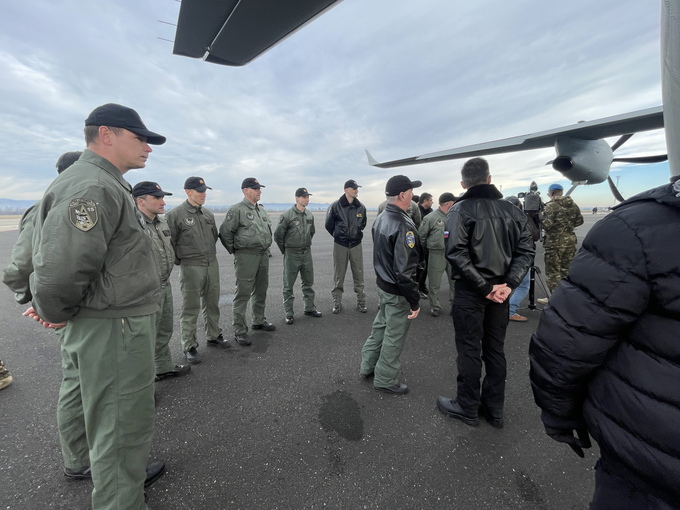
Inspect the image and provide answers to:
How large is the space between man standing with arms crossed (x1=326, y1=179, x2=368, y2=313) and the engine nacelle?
3362mm

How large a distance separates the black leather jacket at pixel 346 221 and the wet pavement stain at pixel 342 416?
9.34 ft

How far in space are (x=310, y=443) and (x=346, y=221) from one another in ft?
11.7

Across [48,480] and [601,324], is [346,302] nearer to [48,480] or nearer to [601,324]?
[48,480]

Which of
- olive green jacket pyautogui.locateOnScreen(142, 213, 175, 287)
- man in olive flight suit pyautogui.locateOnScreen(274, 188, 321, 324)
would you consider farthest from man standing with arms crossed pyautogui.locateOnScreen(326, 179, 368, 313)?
olive green jacket pyautogui.locateOnScreen(142, 213, 175, 287)

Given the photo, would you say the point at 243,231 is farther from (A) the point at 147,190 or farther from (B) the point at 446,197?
(B) the point at 446,197

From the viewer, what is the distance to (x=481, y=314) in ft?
7.57

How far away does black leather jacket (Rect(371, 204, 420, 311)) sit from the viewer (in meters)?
Answer: 2.53

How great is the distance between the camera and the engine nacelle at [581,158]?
15.1 ft

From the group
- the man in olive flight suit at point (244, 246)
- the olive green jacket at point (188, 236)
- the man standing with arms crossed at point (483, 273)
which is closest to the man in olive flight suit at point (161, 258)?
the olive green jacket at point (188, 236)

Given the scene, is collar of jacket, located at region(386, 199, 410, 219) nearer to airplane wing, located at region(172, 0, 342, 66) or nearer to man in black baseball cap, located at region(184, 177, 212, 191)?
airplane wing, located at region(172, 0, 342, 66)

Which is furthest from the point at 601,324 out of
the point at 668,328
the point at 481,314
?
the point at 481,314

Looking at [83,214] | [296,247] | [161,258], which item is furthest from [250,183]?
[83,214]

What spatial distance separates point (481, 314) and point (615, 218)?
145 centimetres

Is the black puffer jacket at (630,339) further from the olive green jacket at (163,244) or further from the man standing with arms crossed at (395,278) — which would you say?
the olive green jacket at (163,244)
